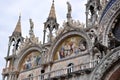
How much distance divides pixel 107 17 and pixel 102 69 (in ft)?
15.1

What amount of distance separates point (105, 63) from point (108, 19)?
4.21m

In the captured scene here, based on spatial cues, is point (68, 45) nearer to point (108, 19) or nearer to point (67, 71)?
point (67, 71)

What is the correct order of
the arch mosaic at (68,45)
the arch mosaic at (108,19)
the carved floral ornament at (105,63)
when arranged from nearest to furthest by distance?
the carved floral ornament at (105,63) < the arch mosaic at (108,19) < the arch mosaic at (68,45)

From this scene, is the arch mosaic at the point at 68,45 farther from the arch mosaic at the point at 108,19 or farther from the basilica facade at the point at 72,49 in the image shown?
the arch mosaic at the point at 108,19

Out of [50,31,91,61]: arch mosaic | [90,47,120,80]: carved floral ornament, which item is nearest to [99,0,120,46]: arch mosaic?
[50,31,91,61]: arch mosaic

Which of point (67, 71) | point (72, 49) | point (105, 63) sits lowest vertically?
point (105, 63)

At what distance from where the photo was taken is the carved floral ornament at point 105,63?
1900 centimetres

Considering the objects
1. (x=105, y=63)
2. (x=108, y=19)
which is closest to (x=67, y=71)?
(x=105, y=63)

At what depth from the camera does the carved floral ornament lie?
748 inches

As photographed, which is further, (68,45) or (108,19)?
(68,45)

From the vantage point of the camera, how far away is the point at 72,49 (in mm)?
25266

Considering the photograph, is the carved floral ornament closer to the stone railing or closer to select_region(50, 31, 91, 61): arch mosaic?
the stone railing

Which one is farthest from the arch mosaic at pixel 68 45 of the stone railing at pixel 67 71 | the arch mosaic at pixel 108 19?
the arch mosaic at pixel 108 19

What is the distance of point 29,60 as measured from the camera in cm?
2877
